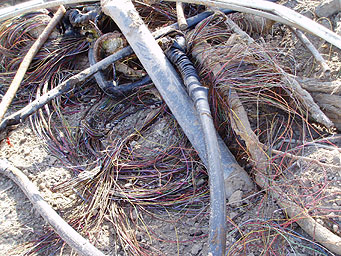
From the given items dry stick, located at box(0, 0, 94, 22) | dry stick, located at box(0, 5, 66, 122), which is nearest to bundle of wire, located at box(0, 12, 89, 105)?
dry stick, located at box(0, 5, 66, 122)

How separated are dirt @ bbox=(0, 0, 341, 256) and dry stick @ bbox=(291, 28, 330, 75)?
0.14m

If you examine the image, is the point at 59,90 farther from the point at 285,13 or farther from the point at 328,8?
the point at 328,8

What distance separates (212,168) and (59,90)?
1.56 meters

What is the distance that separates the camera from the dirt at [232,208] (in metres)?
1.83

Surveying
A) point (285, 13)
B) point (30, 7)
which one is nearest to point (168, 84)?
point (285, 13)

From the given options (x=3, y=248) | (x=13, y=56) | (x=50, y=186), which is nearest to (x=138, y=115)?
(x=50, y=186)

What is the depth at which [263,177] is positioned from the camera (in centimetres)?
201

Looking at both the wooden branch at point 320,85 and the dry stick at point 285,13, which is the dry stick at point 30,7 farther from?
the wooden branch at point 320,85

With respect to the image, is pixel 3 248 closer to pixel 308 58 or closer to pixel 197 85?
pixel 197 85

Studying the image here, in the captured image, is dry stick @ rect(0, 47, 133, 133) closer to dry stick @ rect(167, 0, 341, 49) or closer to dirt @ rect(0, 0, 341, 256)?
dirt @ rect(0, 0, 341, 256)

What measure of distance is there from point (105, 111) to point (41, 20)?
1562 mm

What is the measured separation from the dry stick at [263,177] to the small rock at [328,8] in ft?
3.33

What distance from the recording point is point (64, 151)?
104 inches

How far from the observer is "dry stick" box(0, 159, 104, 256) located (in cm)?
182
